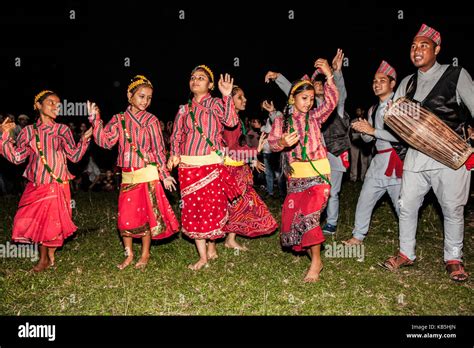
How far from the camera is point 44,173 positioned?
480cm

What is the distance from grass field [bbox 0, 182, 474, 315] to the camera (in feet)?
12.6

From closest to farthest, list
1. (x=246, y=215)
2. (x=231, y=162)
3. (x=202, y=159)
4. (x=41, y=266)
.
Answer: (x=202, y=159) → (x=41, y=266) → (x=231, y=162) → (x=246, y=215)

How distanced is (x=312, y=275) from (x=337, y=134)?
2.12m

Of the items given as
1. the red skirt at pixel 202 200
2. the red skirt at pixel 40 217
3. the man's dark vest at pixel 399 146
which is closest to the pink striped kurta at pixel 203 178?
the red skirt at pixel 202 200

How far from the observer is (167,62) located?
2097cm

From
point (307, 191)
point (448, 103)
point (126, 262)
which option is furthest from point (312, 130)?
point (126, 262)

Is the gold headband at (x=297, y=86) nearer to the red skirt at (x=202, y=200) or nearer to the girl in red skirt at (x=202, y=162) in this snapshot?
the girl in red skirt at (x=202, y=162)

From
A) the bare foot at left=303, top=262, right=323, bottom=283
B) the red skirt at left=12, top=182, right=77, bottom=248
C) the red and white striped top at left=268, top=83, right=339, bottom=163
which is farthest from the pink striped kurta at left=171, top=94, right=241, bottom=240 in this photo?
the red skirt at left=12, top=182, right=77, bottom=248

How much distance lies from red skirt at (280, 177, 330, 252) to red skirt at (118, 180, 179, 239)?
1.36 m

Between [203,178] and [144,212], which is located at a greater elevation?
[203,178]

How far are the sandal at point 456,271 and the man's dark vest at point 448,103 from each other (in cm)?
133

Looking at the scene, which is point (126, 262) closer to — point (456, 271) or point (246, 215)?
point (246, 215)

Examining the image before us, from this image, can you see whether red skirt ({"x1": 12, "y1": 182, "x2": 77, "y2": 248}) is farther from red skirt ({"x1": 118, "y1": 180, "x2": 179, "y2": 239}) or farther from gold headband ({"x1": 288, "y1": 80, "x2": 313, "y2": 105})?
gold headband ({"x1": 288, "y1": 80, "x2": 313, "y2": 105})

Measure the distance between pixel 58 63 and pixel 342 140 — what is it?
16470mm
